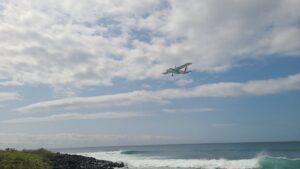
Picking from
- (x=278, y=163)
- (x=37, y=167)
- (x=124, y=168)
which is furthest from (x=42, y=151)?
(x=278, y=163)

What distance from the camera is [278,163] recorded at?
4231 centimetres

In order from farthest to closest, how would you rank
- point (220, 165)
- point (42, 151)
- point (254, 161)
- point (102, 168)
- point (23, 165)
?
point (254, 161), point (220, 165), point (42, 151), point (102, 168), point (23, 165)

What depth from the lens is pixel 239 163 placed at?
39344 millimetres

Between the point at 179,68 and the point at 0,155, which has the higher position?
the point at 179,68

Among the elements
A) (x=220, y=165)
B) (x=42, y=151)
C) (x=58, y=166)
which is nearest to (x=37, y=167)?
(x=58, y=166)

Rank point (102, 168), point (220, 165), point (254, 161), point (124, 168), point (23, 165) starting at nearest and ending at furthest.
Result: point (23, 165) → point (102, 168) → point (124, 168) → point (220, 165) → point (254, 161)

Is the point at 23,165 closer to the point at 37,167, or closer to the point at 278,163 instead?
the point at 37,167

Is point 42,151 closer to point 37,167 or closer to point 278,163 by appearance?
point 37,167

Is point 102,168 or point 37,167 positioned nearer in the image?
point 37,167

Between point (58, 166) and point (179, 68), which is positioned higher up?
point (179, 68)

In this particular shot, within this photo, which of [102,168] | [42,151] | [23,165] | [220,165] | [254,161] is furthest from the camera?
[254,161]

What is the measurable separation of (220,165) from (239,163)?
6.94 ft

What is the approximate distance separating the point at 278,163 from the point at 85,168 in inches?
891

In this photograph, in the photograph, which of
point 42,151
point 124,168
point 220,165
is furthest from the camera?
point 220,165
